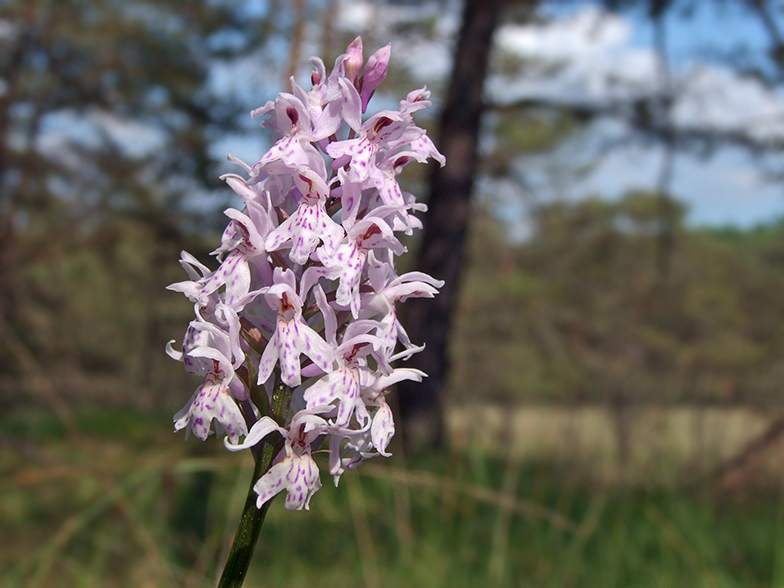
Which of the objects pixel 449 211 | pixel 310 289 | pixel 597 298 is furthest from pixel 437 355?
pixel 597 298

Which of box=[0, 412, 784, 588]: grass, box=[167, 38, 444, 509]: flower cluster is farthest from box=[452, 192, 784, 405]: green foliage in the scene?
box=[167, 38, 444, 509]: flower cluster

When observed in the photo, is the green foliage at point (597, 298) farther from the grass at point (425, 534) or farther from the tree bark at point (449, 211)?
the grass at point (425, 534)

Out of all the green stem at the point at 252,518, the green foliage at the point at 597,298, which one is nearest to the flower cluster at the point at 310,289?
the green stem at the point at 252,518

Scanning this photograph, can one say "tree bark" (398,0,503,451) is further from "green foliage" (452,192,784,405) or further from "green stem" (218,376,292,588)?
"green stem" (218,376,292,588)

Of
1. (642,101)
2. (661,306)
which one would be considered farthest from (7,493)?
(661,306)

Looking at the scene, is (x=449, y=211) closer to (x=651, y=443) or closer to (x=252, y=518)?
(x=651, y=443)
